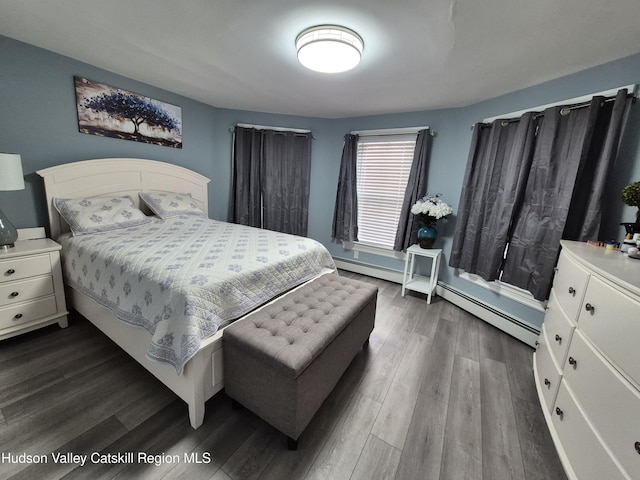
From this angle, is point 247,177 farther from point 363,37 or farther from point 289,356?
point 289,356

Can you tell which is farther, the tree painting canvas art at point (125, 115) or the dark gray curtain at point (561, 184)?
the tree painting canvas art at point (125, 115)

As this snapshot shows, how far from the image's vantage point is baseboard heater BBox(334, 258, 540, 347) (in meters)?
2.18

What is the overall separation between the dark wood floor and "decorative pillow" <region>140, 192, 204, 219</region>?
4.35 ft

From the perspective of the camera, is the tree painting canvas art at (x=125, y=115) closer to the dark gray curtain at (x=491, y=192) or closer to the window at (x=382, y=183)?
the window at (x=382, y=183)

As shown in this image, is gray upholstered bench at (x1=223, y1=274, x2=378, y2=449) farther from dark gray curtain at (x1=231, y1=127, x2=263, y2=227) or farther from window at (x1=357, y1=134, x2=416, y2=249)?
dark gray curtain at (x1=231, y1=127, x2=263, y2=227)

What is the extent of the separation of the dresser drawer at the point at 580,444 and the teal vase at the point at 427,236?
178 centimetres

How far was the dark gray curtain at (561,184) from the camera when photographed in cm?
170

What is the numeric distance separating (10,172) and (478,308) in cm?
401

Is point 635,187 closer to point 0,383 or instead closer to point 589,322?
point 589,322

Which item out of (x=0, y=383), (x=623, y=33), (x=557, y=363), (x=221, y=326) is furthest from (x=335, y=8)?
(x=0, y=383)

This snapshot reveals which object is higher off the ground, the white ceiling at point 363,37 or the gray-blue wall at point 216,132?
the white ceiling at point 363,37

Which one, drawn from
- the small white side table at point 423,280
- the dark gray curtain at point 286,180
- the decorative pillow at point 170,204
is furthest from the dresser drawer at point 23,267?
the small white side table at point 423,280

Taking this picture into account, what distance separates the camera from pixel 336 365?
1.48 m

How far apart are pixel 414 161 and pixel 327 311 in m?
2.31
